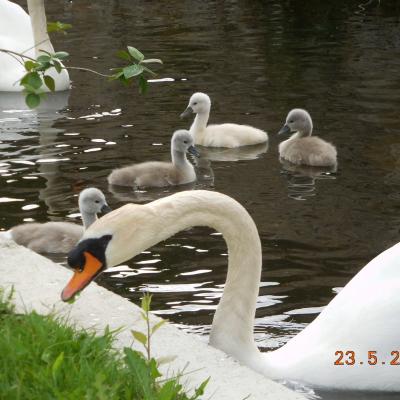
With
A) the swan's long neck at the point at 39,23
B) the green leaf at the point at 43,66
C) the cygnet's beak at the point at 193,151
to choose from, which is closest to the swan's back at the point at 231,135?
the cygnet's beak at the point at 193,151

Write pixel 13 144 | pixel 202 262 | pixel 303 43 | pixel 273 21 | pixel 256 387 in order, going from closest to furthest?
pixel 256 387, pixel 202 262, pixel 13 144, pixel 303 43, pixel 273 21

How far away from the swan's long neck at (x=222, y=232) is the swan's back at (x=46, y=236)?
7.93ft

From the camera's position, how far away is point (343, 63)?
1347 centimetres

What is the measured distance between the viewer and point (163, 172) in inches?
359

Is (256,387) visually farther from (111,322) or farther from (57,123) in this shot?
(57,123)

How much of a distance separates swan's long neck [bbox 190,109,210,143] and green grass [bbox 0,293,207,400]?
6.51m

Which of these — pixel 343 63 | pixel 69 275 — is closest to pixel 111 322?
pixel 69 275

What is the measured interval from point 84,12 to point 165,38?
9.22ft

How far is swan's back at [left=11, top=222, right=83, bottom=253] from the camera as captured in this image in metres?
7.52

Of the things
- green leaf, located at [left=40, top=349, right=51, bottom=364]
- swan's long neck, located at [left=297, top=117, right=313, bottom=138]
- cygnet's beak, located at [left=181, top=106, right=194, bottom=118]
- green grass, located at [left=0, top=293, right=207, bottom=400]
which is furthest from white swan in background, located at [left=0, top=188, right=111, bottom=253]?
green leaf, located at [left=40, top=349, right=51, bottom=364]

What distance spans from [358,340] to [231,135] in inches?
204

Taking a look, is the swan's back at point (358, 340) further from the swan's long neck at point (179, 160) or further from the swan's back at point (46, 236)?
the swan's long neck at point (179, 160)

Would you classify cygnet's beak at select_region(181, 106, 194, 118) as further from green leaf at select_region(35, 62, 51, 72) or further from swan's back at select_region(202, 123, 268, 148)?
green leaf at select_region(35, 62, 51, 72)

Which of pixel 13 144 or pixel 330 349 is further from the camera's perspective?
pixel 13 144
